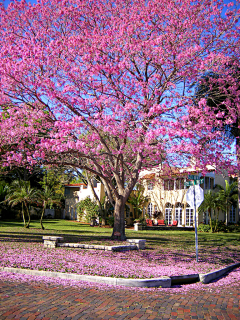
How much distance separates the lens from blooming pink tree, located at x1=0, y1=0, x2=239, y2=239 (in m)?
12.4

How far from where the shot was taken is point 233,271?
966 cm

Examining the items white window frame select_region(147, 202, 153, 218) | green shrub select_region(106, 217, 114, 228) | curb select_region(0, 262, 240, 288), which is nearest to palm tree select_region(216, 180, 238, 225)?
white window frame select_region(147, 202, 153, 218)

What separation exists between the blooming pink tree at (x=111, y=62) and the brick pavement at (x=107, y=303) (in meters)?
6.07

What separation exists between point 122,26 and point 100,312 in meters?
11.2

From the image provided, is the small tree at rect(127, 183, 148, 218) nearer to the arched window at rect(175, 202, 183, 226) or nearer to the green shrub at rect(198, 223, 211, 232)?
the arched window at rect(175, 202, 183, 226)

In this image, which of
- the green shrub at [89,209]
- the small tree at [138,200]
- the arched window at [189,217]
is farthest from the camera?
the small tree at [138,200]

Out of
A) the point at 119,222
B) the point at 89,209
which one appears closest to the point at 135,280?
the point at 119,222

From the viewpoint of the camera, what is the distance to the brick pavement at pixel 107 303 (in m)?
5.11

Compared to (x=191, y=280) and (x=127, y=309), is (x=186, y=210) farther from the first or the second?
(x=127, y=309)

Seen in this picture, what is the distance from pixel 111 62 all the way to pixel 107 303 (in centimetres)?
1038

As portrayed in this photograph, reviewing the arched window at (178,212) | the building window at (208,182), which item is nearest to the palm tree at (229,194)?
the building window at (208,182)

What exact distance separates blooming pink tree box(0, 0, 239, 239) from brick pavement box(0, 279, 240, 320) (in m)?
6.07

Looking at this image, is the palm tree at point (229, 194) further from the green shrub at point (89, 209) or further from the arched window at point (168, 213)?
the green shrub at point (89, 209)

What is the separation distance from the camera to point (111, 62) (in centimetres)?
1335
